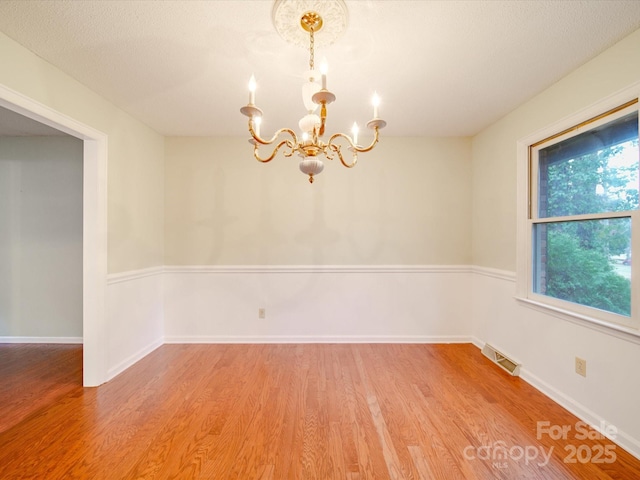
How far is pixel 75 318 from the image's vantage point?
329 cm

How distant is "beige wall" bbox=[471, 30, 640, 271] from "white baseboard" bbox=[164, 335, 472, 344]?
981 mm

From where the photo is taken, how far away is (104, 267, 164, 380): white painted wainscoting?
99.3 inches

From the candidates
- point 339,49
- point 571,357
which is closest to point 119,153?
point 339,49

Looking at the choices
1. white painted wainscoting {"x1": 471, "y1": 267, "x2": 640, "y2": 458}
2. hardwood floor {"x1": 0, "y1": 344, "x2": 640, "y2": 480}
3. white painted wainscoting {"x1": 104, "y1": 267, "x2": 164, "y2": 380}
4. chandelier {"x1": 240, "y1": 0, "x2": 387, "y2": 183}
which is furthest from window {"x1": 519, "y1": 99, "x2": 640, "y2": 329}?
white painted wainscoting {"x1": 104, "y1": 267, "x2": 164, "y2": 380}

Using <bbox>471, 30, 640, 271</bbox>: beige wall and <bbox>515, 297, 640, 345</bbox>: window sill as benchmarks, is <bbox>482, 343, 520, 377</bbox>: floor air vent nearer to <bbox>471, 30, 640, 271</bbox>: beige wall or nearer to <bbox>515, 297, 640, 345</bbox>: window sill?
<bbox>515, 297, 640, 345</bbox>: window sill

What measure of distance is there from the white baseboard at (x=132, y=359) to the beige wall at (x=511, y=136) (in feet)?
12.2

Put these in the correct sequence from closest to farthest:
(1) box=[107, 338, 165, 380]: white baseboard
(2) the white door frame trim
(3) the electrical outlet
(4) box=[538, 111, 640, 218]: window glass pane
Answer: (4) box=[538, 111, 640, 218]: window glass pane
(3) the electrical outlet
(2) the white door frame trim
(1) box=[107, 338, 165, 380]: white baseboard

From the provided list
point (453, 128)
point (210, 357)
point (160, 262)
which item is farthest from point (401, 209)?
point (160, 262)

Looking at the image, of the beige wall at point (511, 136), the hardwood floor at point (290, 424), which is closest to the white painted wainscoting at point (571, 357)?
the hardwood floor at point (290, 424)

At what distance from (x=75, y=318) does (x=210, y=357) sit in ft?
5.74

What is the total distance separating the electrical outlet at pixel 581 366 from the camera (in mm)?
1921

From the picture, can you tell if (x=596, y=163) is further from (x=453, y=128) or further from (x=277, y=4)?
(x=277, y=4)

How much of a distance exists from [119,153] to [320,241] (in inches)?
84.3

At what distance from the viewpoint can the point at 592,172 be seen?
198cm
